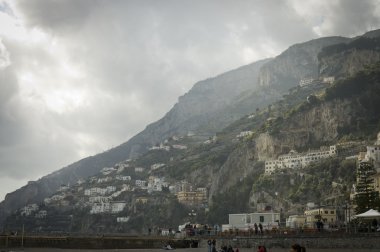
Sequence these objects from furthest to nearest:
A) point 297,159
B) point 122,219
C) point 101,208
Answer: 1. point 101,208
2. point 122,219
3. point 297,159

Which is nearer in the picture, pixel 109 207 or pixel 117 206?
pixel 109 207

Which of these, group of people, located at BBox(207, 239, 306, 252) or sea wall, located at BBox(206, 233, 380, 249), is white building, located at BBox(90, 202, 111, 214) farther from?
group of people, located at BBox(207, 239, 306, 252)

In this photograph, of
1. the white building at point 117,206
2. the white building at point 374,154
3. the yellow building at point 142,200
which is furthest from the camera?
the white building at point 117,206

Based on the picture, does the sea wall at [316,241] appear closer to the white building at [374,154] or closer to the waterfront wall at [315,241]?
the waterfront wall at [315,241]

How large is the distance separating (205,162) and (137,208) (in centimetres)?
2993

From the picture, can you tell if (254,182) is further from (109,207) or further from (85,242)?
(85,242)

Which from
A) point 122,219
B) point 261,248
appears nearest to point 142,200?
point 122,219

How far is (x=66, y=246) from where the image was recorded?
73.5 meters

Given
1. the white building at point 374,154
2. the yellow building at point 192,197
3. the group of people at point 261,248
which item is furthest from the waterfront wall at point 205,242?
the yellow building at point 192,197

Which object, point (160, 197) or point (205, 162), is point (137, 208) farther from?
point (205, 162)

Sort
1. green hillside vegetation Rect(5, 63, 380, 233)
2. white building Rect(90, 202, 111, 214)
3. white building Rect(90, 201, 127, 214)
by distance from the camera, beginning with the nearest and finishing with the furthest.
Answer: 1. green hillside vegetation Rect(5, 63, 380, 233)
2. white building Rect(90, 201, 127, 214)
3. white building Rect(90, 202, 111, 214)

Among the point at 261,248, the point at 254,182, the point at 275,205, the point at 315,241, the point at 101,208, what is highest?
the point at 254,182

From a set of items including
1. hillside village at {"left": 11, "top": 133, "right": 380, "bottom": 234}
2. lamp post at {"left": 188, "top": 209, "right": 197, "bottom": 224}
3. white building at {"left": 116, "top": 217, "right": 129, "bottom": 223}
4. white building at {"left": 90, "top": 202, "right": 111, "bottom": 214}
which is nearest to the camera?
hillside village at {"left": 11, "top": 133, "right": 380, "bottom": 234}

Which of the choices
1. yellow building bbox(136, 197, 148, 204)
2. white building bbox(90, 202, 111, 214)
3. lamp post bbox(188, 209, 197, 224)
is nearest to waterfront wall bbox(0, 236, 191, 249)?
lamp post bbox(188, 209, 197, 224)
